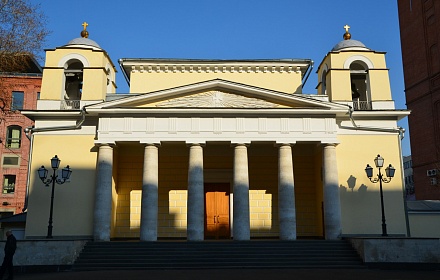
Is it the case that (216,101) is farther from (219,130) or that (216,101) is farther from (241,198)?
(241,198)

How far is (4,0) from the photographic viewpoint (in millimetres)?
17375

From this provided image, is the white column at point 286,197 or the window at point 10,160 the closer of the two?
the white column at point 286,197

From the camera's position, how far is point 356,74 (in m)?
26.3

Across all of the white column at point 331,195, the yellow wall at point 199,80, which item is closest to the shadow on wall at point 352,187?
the white column at point 331,195

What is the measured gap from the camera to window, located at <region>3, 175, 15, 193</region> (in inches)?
1645

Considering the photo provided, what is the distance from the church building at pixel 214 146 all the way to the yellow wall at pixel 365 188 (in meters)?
0.05

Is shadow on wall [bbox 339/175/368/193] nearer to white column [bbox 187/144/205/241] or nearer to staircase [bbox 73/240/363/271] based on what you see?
staircase [bbox 73/240/363/271]

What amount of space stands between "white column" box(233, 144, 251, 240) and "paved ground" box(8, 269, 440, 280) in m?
4.75

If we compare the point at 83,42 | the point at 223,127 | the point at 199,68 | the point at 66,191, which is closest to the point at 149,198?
the point at 66,191

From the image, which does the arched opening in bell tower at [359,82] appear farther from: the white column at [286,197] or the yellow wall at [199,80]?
the white column at [286,197]

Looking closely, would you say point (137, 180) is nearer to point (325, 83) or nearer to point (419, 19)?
point (325, 83)

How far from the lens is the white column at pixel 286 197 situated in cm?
2147

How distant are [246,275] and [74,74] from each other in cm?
1624

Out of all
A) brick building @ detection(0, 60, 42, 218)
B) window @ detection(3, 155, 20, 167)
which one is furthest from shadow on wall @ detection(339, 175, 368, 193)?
window @ detection(3, 155, 20, 167)
